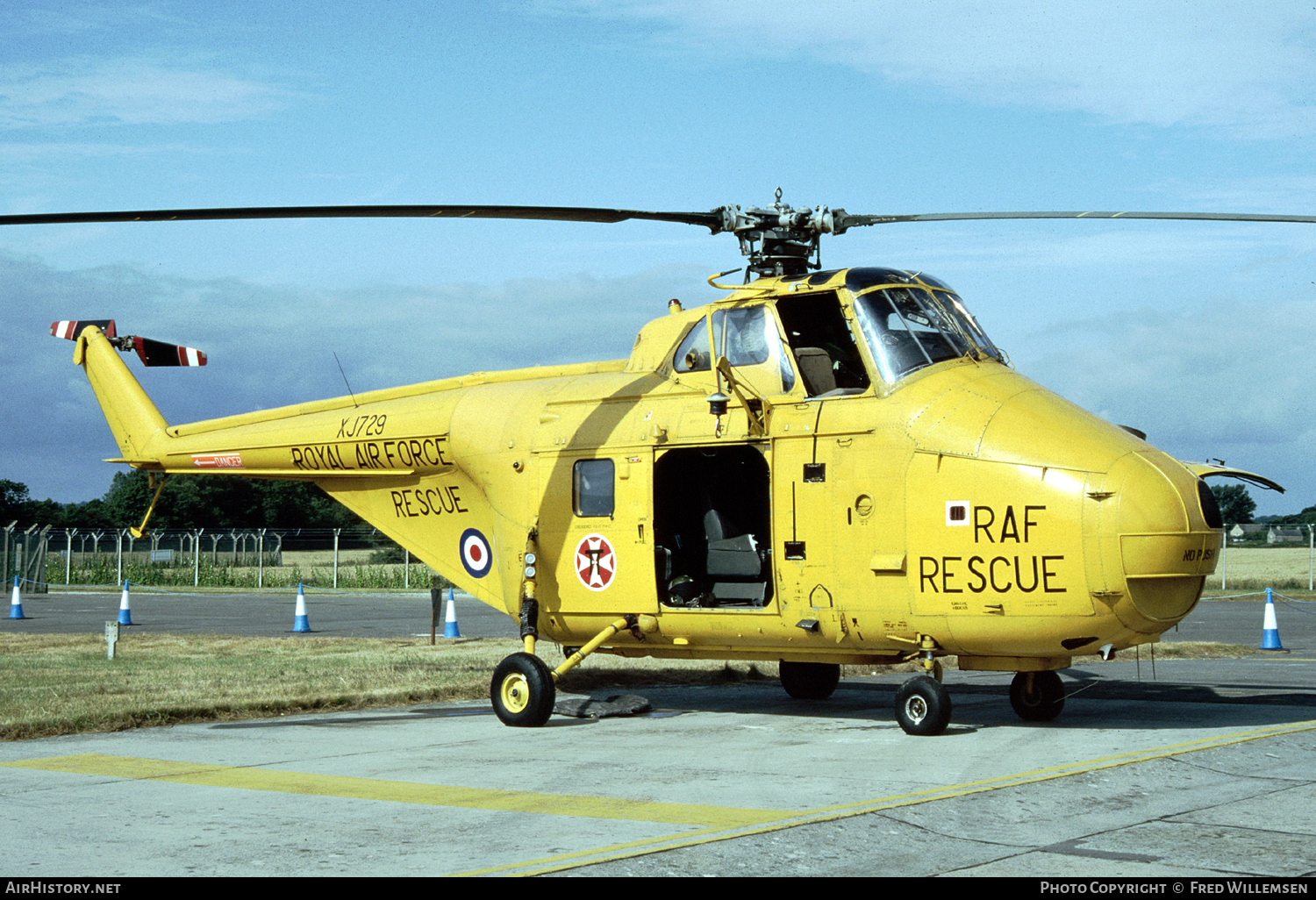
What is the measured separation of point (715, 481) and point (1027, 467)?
12.3 feet

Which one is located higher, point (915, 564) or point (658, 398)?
point (658, 398)

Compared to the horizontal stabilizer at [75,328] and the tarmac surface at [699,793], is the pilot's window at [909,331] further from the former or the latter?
the horizontal stabilizer at [75,328]

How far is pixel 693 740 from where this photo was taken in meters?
11.2

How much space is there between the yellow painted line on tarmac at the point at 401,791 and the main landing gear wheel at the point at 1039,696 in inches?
203

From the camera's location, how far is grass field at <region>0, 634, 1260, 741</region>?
1277cm

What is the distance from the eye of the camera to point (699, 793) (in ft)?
27.9

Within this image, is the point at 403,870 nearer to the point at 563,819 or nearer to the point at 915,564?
the point at 563,819

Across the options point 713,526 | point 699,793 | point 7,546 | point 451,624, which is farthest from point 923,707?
point 7,546

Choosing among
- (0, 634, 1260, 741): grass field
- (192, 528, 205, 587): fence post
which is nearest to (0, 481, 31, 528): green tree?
(192, 528, 205, 587): fence post

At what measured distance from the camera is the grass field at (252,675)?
41.9 feet

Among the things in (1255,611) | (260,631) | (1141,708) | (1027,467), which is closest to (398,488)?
(1027,467)

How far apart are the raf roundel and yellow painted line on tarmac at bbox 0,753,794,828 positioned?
4.68m

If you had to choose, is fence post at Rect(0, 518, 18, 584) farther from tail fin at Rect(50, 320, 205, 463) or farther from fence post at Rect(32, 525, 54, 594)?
tail fin at Rect(50, 320, 205, 463)

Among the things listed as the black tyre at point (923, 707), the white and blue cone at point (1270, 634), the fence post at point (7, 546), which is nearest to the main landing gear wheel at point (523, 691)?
the black tyre at point (923, 707)
